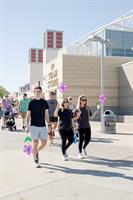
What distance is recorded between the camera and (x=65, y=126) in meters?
8.82

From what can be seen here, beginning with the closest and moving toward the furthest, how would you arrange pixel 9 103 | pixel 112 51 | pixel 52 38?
1. pixel 9 103
2. pixel 112 51
3. pixel 52 38

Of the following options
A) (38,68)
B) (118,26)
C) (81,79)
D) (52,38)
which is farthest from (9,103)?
(38,68)

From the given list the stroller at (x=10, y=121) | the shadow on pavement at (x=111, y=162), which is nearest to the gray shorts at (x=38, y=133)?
the shadow on pavement at (x=111, y=162)

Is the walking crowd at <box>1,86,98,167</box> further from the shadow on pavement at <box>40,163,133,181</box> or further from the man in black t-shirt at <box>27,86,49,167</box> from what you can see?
the shadow on pavement at <box>40,163,133,181</box>

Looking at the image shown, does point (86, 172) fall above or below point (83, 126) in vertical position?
below

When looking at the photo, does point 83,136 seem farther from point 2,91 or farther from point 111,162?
point 2,91

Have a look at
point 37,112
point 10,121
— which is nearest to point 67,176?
point 37,112

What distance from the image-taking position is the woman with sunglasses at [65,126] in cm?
881

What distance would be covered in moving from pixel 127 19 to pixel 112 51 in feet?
34.8

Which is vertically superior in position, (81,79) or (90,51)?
(90,51)

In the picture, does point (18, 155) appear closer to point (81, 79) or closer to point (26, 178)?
point (26, 178)

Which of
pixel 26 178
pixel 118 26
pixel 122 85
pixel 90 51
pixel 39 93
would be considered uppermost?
pixel 118 26

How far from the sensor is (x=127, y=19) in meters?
65.2

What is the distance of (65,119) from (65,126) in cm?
19
